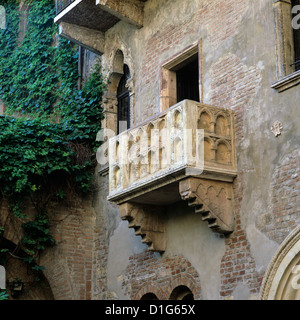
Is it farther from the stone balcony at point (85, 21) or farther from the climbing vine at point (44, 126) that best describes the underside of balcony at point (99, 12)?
the climbing vine at point (44, 126)

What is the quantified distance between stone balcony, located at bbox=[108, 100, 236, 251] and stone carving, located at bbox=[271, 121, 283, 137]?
2.72 feet

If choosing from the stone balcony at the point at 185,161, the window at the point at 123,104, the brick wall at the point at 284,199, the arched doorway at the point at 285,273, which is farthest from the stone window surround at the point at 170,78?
the arched doorway at the point at 285,273

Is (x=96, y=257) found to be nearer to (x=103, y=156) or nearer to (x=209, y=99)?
(x=103, y=156)

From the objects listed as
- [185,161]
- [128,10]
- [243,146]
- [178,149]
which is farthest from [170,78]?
[185,161]

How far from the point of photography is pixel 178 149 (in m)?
10.9

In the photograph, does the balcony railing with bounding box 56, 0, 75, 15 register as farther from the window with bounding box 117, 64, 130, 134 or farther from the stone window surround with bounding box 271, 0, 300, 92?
the stone window surround with bounding box 271, 0, 300, 92

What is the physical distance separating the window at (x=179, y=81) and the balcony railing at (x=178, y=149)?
4.33 ft

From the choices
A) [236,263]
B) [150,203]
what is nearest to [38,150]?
[150,203]

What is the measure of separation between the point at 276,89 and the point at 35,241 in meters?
5.28

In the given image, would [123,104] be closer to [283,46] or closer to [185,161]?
[185,161]

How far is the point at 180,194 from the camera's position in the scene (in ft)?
36.2

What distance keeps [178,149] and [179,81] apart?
100 inches

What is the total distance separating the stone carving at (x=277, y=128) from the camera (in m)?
10.4
